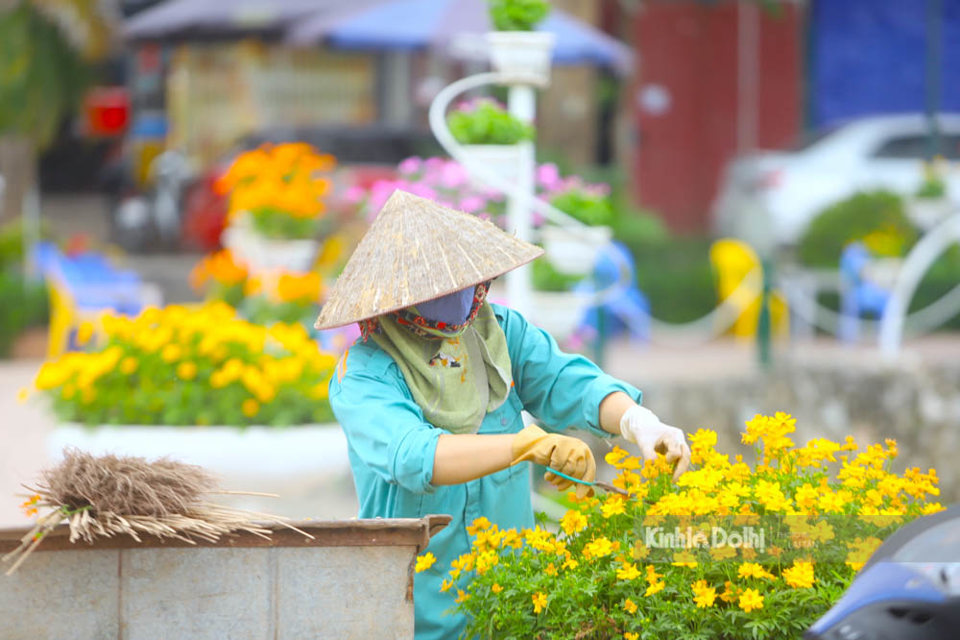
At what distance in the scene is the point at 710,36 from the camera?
16.0m

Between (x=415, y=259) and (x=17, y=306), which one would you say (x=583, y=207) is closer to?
(x=415, y=259)

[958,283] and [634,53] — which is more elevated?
[634,53]

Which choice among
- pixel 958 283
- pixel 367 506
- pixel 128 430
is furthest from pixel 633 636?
pixel 958 283

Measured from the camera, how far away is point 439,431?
2418 millimetres

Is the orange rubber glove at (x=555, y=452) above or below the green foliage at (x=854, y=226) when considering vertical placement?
above

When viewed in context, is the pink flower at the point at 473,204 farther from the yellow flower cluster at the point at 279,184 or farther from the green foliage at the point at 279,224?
the green foliage at the point at 279,224

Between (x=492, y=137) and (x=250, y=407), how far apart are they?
5.27 feet

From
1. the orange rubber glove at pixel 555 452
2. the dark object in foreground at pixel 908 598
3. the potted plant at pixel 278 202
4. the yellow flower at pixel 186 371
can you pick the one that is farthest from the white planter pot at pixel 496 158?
the dark object in foreground at pixel 908 598

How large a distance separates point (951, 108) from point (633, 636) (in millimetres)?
15521

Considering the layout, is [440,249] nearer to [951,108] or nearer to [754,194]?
[754,194]

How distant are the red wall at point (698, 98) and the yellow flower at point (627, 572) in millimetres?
13726

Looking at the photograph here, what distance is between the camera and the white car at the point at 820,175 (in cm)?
1311

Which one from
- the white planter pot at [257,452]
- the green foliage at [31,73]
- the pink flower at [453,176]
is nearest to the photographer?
the white planter pot at [257,452]

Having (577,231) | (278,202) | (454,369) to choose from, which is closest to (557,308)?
(577,231)
